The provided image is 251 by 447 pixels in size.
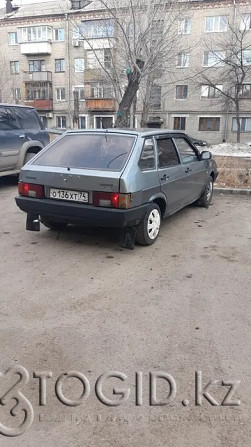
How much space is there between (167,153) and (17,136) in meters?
4.40

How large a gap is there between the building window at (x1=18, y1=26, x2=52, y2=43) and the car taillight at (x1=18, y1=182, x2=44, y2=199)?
128ft

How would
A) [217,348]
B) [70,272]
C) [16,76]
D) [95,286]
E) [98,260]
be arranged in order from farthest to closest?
1. [16,76]
2. [98,260]
3. [70,272]
4. [95,286]
5. [217,348]

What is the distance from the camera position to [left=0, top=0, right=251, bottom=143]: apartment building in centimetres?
3338

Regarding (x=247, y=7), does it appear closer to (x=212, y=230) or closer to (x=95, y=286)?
(x=212, y=230)

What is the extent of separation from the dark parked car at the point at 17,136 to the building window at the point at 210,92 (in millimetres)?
29091

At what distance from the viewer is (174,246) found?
16.1 feet

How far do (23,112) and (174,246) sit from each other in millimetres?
5710

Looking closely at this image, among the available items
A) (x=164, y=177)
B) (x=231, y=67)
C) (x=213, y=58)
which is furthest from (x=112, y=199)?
(x=213, y=58)

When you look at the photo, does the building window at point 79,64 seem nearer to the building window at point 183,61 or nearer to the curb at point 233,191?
the building window at point 183,61

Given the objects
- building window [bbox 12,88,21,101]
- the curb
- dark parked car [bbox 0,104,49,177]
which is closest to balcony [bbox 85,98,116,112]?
building window [bbox 12,88,21,101]

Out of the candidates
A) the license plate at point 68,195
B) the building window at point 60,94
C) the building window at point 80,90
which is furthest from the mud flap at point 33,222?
the building window at point 60,94

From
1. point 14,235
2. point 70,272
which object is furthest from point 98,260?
point 14,235

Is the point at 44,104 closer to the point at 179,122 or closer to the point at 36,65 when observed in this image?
the point at 36,65

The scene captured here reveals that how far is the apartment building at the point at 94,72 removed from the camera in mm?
33375
